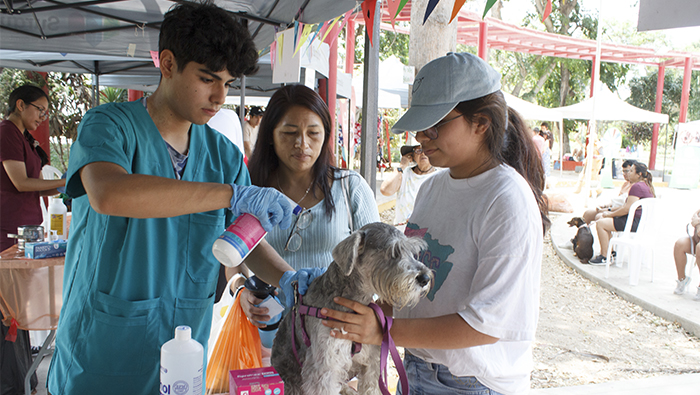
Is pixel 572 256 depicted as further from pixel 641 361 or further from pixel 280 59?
pixel 280 59

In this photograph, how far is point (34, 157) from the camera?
182 inches

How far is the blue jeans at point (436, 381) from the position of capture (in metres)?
1.63

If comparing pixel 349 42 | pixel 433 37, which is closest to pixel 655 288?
pixel 433 37

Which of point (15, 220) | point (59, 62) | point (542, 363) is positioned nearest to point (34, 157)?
point (15, 220)

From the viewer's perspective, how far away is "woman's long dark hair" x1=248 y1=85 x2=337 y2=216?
2570 millimetres

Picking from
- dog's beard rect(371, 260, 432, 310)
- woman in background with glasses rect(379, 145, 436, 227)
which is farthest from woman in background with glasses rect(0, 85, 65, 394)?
woman in background with glasses rect(379, 145, 436, 227)

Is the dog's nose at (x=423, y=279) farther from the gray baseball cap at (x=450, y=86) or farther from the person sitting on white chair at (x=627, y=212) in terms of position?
the person sitting on white chair at (x=627, y=212)

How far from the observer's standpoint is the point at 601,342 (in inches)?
226

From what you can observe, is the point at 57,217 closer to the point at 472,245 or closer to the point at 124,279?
the point at 124,279

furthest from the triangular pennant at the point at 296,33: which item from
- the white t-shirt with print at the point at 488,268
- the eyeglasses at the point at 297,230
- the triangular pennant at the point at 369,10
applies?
the white t-shirt with print at the point at 488,268

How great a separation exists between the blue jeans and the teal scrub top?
870mm

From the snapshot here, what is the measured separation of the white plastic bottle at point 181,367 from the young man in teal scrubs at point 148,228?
0.90 feet

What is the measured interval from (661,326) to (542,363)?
223cm

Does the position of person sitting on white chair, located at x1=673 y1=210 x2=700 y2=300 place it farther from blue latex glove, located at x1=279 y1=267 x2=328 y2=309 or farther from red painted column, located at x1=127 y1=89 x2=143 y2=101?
red painted column, located at x1=127 y1=89 x2=143 y2=101
